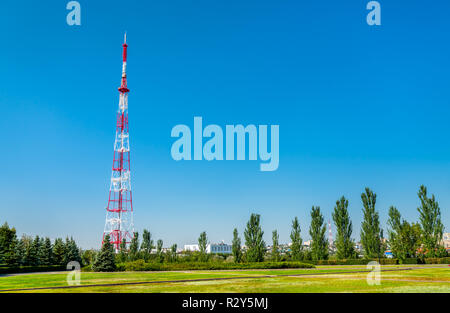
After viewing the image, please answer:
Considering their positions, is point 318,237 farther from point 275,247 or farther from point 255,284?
point 255,284

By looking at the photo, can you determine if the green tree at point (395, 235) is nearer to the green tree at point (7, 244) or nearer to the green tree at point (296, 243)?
the green tree at point (296, 243)

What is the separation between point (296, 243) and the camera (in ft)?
194

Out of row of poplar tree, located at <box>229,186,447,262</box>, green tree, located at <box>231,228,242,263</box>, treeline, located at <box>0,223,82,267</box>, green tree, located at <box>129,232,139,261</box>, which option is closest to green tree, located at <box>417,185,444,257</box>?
row of poplar tree, located at <box>229,186,447,262</box>

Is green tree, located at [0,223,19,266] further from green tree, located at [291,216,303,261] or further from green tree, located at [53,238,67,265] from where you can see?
green tree, located at [291,216,303,261]

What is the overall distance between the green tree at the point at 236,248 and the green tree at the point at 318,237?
11795 mm

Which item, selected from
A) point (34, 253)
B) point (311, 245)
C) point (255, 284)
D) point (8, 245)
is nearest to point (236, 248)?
point (311, 245)

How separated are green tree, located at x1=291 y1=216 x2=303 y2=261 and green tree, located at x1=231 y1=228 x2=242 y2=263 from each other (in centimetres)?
866

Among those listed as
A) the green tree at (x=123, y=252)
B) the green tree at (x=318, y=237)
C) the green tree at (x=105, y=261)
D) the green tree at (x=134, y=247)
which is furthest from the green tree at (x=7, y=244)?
the green tree at (x=318, y=237)

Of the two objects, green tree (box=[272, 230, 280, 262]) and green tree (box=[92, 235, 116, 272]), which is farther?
green tree (box=[272, 230, 280, 262])

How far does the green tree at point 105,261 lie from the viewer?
36969 mm

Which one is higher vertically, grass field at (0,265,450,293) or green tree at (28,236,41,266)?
grass field at (0,265,450,293)

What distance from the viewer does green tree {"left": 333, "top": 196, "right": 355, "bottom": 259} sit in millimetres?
56709
